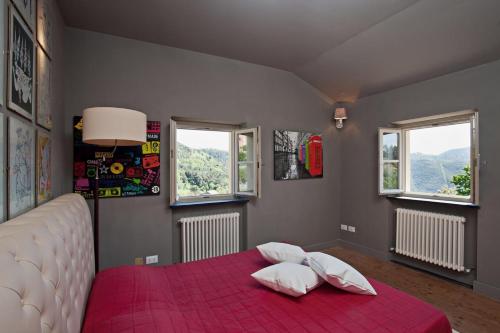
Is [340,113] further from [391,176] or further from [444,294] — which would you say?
[444,294]

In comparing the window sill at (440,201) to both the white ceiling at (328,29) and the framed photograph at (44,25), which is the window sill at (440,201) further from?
the framed photograph at (44,25)

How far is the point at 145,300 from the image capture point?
122cm

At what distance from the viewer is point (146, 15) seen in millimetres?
2262

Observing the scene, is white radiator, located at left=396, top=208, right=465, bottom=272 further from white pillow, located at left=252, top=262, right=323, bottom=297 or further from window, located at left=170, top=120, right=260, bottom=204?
white pillow, located at left=252, top=262, right=323, bottom=297

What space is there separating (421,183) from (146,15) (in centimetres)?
391

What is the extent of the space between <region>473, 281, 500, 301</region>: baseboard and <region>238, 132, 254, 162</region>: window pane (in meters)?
2.85

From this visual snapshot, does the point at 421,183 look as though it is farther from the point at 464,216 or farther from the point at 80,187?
the point at 80,187

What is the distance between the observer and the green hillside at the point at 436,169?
2986 mm

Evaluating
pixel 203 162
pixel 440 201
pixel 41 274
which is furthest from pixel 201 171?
pixel 440 201

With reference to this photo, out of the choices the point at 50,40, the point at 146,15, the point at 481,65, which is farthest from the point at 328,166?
the point at 50,40

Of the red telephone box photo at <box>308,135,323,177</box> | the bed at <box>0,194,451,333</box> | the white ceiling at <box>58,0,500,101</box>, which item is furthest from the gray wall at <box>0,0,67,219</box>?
the red telephone box photo at <box>308,135,323,177</box>

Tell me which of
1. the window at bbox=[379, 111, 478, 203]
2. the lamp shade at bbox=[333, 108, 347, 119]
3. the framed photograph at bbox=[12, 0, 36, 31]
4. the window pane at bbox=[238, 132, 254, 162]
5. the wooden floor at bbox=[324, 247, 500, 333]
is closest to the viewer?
the framed photograph at bbox=[12, 0, 36, 31]

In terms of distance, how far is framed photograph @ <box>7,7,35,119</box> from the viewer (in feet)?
3.68

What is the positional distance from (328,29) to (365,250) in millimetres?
3133
